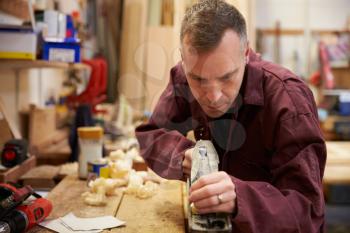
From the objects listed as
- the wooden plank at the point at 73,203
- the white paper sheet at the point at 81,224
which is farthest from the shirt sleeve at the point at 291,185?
the wooden plank at the point at 73,203

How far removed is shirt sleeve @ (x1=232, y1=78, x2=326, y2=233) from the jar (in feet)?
2.63

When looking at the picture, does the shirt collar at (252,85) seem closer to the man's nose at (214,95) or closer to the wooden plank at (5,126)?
the man's nose at (214,95)

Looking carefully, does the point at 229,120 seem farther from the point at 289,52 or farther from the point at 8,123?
the point at 289,52

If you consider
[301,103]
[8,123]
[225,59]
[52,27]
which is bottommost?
[8,123]

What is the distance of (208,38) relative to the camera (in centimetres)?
101

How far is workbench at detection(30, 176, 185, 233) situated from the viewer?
3.76 feet

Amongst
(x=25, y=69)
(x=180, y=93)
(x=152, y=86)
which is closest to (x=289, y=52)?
(x=152, y=86)

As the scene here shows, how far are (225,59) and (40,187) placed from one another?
1.00m

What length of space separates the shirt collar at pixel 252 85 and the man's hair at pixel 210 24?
0.11m

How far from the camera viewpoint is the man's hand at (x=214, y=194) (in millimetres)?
871

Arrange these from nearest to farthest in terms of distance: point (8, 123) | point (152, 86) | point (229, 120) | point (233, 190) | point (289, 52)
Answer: point (233, 190)
point (229, 120)
point (8, 123)
point (152, 86)
point (289, 52)

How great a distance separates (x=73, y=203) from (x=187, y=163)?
423 mm

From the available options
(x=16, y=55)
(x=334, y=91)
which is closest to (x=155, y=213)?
(x=16, y=55)

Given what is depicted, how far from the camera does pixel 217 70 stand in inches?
39.8
